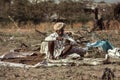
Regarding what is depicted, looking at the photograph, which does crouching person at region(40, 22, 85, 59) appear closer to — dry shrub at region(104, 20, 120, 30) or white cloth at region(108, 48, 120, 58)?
white cloth at region(108, 48, 120, 58)

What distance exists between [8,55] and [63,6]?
2577cm

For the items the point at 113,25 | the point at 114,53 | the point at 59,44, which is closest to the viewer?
the point at 59,44

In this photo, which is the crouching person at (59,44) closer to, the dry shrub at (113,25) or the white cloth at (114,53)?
the white cloth at (114,53)

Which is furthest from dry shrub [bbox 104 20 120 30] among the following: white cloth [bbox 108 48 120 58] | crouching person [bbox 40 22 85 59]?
crouching person [bbox 40 22 85 59]

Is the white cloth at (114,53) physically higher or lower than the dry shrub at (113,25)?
higher

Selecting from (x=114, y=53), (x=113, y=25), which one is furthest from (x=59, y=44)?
(x=113, y=25)

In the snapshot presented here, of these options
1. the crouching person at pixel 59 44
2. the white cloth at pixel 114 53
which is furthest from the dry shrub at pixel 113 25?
the crouching person at pixel 59 44

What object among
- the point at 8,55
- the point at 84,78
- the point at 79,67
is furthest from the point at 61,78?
the point at 8,55

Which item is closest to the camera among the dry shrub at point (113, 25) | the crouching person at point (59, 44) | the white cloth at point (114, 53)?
the crouching person at point (59, 44)

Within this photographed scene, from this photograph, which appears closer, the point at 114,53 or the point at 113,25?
the point at 114,53

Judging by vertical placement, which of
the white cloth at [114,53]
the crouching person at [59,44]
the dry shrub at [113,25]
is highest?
the crouching person at [59,44]

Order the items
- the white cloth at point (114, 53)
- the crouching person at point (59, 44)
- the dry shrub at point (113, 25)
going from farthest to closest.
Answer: the dry shrub at point (113, 25) < the white cloth at point (114, 53) < the crouching person at point (59, 44)

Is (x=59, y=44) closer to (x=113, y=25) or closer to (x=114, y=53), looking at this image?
(x=114, y=53)

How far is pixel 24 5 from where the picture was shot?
117 ft
